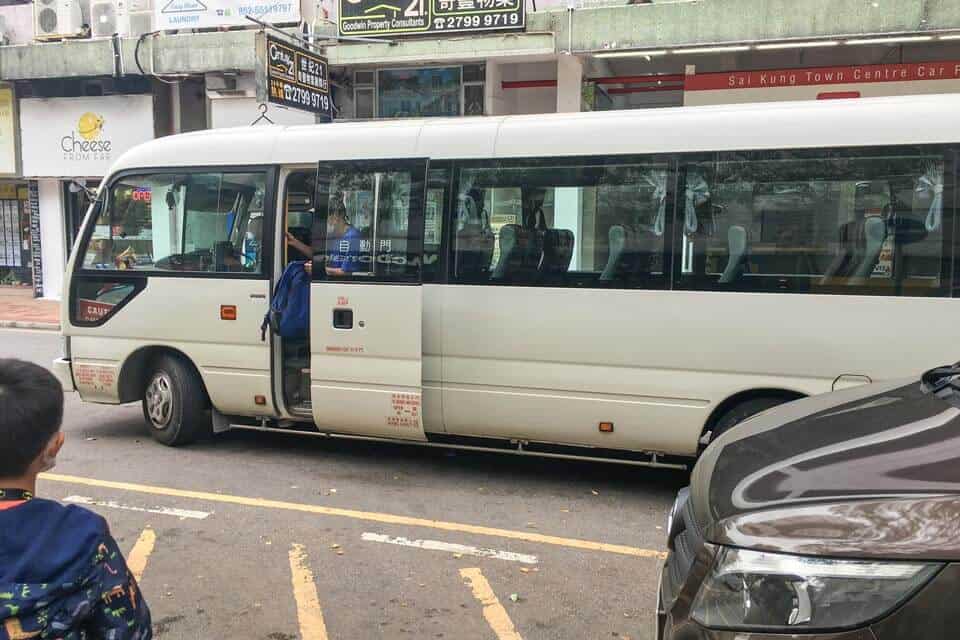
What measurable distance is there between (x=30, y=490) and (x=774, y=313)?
441 cm

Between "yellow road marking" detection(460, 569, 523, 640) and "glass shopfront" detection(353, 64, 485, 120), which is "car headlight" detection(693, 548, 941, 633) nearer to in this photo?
"yellow road marking" detection(460, 569, 523, 640)

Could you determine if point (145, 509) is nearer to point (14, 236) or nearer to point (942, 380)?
point (942, 380)

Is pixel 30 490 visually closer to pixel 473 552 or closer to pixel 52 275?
pixel 473 552

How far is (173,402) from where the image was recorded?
22.3ft

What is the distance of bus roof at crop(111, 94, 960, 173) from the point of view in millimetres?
4871

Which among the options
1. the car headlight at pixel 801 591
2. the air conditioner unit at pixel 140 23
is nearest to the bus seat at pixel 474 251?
the car headlight at pixel 801 591

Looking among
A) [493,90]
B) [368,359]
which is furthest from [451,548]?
[493,90]

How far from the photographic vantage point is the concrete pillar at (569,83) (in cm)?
1302

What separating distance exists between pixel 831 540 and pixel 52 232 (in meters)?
19.2

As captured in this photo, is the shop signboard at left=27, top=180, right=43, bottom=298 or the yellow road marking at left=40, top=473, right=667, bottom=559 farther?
the shop signboard at left=27, top=180, right=43, bottom=298

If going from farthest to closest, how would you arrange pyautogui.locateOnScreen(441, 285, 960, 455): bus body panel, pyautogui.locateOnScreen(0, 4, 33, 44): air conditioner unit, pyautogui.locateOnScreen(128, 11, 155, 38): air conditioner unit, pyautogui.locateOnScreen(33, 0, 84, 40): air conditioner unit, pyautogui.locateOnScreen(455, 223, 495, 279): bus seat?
pyautogui.locateOnScreen(0, 4, 33, 44): air conditioner unit
pyautogui.locateOnScreen(33, 0, 84, 40): air conditioner unit
pyautogui.locateOnScreen(128, 11, 155, 38): air conditioner unit
pyautogui.locateOnScreen(455, 223, 495, 279): bus seat
pyautogui.locateOnScreen(441, 285, 960, 455): bus body panel

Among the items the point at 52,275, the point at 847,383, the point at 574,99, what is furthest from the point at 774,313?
the point at 52,275

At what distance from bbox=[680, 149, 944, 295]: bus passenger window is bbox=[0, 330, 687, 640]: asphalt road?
1.80m

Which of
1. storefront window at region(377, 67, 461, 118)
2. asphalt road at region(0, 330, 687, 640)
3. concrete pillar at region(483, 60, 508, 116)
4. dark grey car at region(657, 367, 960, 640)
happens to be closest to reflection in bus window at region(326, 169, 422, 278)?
asphalt road at region(0, 330, 687, 640)
